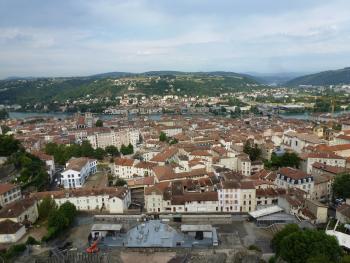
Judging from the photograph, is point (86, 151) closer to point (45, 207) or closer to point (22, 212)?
point (45, 207)

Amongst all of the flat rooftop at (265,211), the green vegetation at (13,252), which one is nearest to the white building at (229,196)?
the flat rooftop at (265,211)

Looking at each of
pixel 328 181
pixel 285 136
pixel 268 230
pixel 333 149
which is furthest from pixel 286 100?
pixel 268 230

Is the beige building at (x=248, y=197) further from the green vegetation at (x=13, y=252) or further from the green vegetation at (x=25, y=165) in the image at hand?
the green vegetation at (x=25, y=165)

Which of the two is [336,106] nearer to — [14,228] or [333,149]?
[333,149]

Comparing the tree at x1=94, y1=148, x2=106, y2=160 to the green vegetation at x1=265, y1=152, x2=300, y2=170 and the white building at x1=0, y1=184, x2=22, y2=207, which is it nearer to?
the white building at x1=0, y1=184, x2=22, y2=207

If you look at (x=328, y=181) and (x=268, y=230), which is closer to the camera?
(x=268, y=230)
